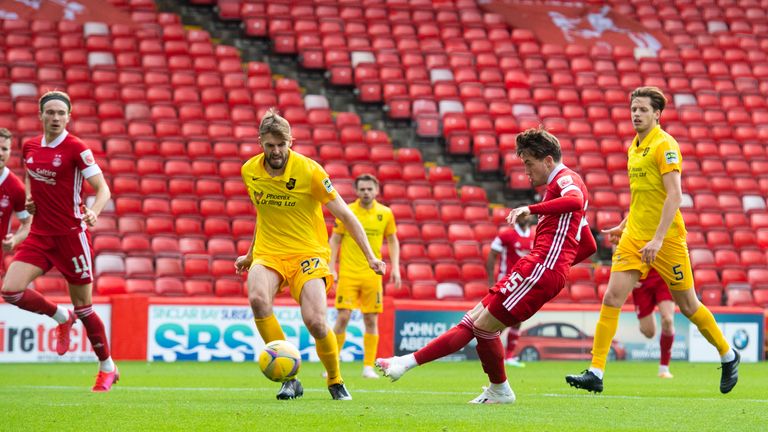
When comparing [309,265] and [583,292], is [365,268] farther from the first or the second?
[583,292]

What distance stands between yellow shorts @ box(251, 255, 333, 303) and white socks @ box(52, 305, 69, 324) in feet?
8.84

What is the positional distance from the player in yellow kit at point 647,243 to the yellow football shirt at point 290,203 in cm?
252

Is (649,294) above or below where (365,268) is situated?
below

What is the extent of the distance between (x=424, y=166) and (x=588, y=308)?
588cm

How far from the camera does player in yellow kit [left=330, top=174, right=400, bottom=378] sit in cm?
1373

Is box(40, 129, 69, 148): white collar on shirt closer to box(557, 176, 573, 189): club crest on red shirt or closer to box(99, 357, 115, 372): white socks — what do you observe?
box(99, 357, 115, 372): white socks

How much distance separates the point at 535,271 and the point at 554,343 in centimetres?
1062

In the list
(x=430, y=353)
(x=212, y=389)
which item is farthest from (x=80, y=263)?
(x=430, y=353)

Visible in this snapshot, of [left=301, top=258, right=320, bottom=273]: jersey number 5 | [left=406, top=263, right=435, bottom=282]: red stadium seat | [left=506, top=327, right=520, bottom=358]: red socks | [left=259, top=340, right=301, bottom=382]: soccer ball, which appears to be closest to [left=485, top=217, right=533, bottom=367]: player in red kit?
[left=506, top=327, right=520, bottom=358]: red socks

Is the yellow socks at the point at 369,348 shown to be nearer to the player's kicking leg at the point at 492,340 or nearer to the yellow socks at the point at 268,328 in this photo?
the yellow socks at the point at 268,328

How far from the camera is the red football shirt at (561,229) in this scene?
825 cm

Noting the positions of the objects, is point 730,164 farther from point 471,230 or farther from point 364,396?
point 364,396

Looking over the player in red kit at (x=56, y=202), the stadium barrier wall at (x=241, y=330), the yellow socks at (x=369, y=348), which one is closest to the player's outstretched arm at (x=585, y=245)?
the player in red kit at (x=56, y=202)

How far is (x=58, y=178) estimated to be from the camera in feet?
32.4
